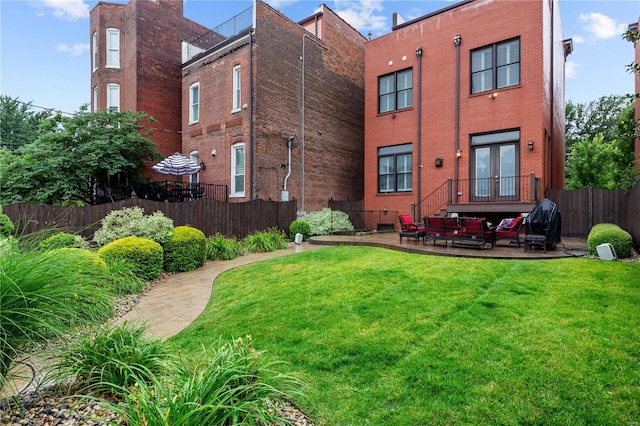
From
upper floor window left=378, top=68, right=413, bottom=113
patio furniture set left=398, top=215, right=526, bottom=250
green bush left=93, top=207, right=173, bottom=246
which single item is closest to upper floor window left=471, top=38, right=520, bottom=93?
upper floor window left=378, top=68, right=413, bottom=113

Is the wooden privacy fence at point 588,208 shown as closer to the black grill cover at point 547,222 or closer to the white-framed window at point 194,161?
the black grill cover at point 547,222

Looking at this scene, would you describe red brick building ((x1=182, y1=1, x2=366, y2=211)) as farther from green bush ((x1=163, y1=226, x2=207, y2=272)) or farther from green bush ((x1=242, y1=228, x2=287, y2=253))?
green bush ((x1=163, y1=226, x2=207, y2=272))

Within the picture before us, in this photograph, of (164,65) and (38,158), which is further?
(164,65)

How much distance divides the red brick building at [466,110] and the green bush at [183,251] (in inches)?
358

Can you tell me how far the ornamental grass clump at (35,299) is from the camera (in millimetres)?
2357

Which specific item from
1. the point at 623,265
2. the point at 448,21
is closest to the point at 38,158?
the point at 448,21

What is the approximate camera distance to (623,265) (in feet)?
20.6

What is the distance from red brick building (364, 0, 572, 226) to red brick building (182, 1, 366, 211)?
8.73 feet

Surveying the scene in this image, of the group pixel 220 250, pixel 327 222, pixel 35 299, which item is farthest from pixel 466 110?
pixel 35 299

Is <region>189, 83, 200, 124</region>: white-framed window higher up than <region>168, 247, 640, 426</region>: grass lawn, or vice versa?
<region>189, 83, 200, 124</region>: white-framed window

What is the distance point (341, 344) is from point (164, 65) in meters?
20.5

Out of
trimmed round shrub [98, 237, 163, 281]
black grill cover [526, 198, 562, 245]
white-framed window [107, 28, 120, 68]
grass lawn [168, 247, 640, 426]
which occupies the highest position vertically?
white-framed window [107, 28, 120, 68]

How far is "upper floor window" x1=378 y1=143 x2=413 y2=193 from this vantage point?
15695 millimetres

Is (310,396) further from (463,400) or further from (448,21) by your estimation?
(448,21)
